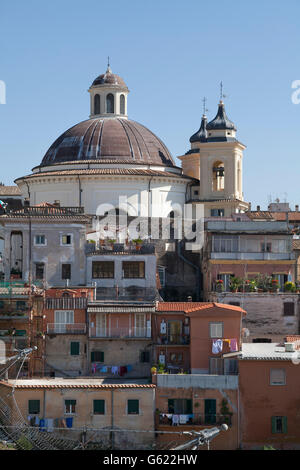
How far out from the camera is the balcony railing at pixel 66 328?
54156 millimetres

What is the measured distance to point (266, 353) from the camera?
163 feet

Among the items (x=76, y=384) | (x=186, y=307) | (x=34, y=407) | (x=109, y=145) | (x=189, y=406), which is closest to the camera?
(x=34, y=407)

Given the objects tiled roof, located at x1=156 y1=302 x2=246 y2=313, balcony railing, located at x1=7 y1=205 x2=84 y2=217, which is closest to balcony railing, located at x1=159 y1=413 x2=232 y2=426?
tiled roof, located at x1=156 y1=302 x2=246 y2=313

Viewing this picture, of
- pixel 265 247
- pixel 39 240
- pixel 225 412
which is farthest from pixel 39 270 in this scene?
pixel 225 412

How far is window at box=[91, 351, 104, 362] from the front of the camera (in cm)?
5391

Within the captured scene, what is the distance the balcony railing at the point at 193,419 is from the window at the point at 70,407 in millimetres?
3721

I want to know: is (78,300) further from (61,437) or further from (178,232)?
(178,232)

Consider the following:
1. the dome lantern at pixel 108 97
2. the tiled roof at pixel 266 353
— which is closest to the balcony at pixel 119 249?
the tiled roof at pixel 266 353

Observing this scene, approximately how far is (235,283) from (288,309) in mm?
3133

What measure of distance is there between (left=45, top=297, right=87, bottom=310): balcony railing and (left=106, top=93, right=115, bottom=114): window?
26.6 meters

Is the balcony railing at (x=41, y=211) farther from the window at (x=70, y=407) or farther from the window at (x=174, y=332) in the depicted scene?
the window at (x=70, y=407)

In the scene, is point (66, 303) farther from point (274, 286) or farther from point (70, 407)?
point (274, 286)

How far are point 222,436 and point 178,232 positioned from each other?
24394mm

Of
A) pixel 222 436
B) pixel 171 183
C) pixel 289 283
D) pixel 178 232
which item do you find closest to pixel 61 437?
pixel 222 436
